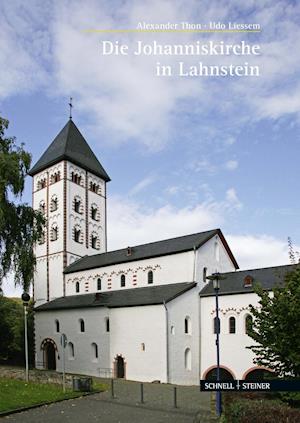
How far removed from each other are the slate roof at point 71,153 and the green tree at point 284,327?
36.9 meters

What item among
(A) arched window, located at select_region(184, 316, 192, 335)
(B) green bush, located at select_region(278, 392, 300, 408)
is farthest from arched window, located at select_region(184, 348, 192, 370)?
(B) green bush, located at select_region(278, 392, 300, 408)

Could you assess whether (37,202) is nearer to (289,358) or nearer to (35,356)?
(35,356)

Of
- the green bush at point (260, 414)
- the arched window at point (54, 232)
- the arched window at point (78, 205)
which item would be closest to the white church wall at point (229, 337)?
the arched window at point (54, 232)

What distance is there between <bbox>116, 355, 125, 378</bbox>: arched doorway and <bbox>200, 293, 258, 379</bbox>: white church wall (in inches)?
241

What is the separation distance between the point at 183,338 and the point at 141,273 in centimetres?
801

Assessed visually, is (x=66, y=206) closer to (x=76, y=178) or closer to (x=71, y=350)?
(x=76, y=178)

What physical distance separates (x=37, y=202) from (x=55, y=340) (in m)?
17.5

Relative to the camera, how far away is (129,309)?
36.4m

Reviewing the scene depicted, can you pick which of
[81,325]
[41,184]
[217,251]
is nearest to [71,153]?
[41,184]

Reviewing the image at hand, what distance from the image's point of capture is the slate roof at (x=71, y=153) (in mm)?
51562

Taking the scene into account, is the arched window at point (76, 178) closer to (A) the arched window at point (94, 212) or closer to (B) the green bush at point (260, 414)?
(A) the arched window at point (94, 212)

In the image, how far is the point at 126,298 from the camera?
3847 cm

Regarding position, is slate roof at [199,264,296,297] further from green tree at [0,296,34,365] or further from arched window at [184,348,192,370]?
green tree at [0,296,34,365]

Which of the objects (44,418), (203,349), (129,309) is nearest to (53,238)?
(129,309)
